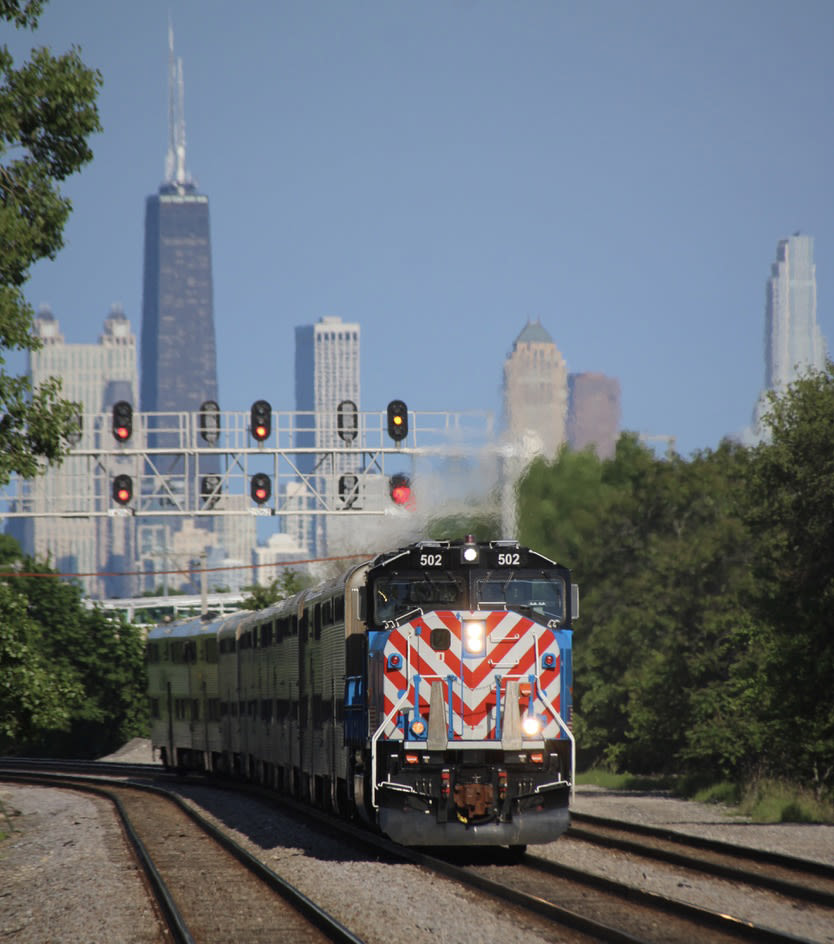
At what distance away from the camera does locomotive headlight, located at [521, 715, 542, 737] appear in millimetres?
20875

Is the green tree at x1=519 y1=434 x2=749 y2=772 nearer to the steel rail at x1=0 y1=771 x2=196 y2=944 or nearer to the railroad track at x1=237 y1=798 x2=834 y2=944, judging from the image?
the steel rail at x1=0 y1=771 x2=196 y2=944

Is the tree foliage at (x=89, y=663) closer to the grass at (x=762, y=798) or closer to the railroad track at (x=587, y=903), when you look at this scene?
the grass at (x=762, y=798)

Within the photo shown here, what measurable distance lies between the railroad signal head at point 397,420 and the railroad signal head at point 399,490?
47.3 inches

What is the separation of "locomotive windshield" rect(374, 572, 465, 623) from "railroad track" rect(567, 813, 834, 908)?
14.5ft

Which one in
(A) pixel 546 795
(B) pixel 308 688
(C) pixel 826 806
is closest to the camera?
(A) pixel 546 795

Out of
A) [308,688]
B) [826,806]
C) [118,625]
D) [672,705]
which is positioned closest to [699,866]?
[308,688]

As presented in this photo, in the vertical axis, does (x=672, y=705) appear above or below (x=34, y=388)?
below

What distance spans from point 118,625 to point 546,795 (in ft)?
245

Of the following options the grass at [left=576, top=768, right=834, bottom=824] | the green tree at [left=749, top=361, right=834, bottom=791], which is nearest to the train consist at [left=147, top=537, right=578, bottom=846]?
the grass at [left=576, top=768, right=834, bottom=824]

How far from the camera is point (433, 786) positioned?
812 inches

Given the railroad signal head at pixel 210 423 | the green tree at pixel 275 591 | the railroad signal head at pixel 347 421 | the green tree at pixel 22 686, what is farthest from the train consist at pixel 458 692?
the green tree at pixel 275 591

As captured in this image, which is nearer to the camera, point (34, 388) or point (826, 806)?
point (34, 388)

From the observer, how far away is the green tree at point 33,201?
890 inches

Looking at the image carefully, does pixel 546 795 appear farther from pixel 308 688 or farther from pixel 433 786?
pixel 308 688
